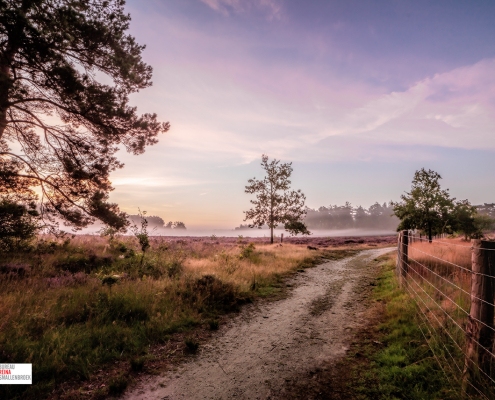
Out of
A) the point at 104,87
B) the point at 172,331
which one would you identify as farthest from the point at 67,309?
the point at 104,87

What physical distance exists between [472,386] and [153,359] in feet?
17.2

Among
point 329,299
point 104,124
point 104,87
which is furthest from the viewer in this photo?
point 104,124

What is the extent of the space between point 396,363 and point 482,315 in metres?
1.71

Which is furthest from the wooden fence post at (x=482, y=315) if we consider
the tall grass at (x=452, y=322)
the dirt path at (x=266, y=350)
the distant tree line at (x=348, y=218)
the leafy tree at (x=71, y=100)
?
the distant tree line at (x=348, y=218)

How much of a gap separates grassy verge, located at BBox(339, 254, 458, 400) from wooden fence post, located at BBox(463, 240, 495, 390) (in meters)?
0.52

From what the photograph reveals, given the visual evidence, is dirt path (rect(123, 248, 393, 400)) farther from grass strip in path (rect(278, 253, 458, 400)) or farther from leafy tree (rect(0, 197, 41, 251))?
leafy tree (rect(0, 197, 41, 251))

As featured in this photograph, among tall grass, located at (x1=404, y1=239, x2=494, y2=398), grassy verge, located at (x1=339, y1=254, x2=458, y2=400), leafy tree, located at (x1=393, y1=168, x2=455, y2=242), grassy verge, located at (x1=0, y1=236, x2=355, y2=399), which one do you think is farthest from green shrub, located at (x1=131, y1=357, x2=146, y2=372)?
leafy tree, located at (x1=393, y1=168, x2=455, y2=242)

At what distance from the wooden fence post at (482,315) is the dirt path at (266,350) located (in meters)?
2.12

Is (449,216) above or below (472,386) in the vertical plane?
above

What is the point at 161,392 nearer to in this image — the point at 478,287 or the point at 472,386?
the point at 472,386

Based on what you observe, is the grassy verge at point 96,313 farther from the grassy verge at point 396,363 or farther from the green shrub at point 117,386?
the grassy verge at point 396,363

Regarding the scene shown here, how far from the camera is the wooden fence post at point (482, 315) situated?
340 centimetres

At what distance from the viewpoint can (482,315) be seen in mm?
3447

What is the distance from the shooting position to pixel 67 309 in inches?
230
